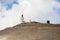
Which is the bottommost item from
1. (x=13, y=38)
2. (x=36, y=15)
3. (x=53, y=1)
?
(x=13, y=38)

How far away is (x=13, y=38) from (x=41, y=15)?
52cm

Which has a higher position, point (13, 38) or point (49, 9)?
point (49, 9)

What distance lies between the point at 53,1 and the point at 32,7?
0.32m

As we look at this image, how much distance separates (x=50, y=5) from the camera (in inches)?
112

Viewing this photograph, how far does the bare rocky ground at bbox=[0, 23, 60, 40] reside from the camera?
2.68 meters

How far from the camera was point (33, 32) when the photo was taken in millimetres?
2775

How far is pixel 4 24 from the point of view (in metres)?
3.12

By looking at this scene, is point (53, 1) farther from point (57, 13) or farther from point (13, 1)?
point (13, 1)

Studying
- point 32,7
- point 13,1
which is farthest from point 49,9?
point 13,1

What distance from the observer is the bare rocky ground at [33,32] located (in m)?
2.68

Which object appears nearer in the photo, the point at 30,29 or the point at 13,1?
the point at 30,29

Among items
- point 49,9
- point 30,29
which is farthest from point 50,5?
point 30,29

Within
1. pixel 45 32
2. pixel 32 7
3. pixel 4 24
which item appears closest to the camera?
pixel 45 32

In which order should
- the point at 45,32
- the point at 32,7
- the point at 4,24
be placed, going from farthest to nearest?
1. the point at 4,24
2. the point at 32,7
3. the point at 45,32
